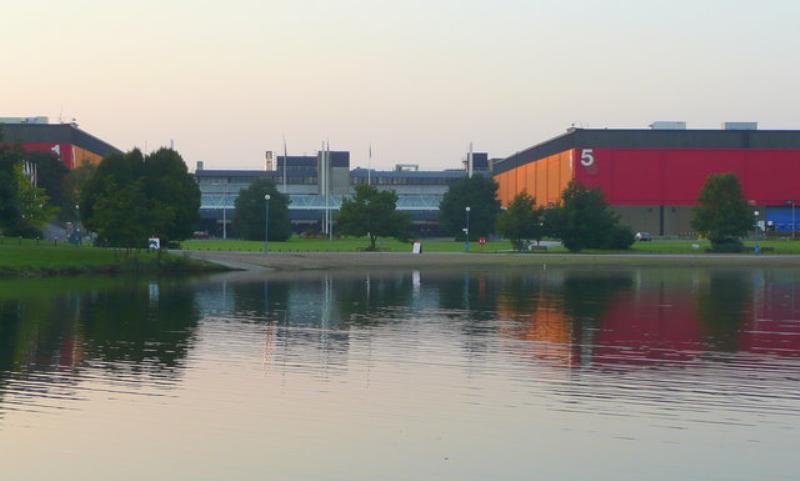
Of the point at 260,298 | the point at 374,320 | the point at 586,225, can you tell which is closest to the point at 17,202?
the point at 260,298

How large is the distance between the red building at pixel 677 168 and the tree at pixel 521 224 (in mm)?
48821

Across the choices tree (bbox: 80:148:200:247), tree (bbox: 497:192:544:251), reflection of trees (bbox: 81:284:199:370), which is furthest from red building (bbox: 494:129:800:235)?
reflection of trees (bbox: 81:284:199:370)

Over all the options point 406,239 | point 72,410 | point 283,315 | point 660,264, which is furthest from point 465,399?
point 406,239

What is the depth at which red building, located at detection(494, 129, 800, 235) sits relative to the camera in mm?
171875

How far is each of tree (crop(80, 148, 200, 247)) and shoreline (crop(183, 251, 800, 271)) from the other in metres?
4.92

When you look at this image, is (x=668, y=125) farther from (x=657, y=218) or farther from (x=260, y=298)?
(x=260, y=298)

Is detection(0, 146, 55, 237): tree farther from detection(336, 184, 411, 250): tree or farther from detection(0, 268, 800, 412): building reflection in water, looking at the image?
detection(336, 184, 411, 250): tree

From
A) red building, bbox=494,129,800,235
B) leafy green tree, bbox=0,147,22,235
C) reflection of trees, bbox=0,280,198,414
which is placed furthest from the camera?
red building, bbox=494,129,800,235

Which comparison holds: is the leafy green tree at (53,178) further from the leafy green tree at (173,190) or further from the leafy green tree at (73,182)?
the leafy green tree at (173,190)

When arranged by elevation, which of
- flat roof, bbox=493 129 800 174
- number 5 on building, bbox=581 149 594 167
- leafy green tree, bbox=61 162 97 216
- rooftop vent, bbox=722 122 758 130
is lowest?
leafy green tree, bbox=61 162 97 216

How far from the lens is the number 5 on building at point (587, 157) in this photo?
174125mm

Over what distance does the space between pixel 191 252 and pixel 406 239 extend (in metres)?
38.8

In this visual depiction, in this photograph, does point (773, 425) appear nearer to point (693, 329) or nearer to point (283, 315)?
point (693, 329)

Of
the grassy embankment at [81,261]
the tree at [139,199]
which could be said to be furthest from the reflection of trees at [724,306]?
the tree at [139,199]
